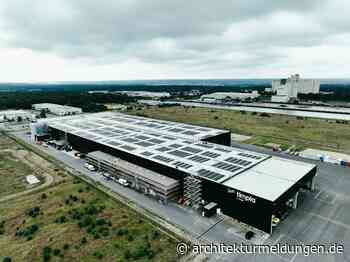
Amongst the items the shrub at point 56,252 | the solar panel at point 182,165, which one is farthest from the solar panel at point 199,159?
the shrub at point 56,252

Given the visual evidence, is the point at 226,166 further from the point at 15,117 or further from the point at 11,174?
the point at 15,117

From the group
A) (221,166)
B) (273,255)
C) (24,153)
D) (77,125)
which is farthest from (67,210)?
(77,125)

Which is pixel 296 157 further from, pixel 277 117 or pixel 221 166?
pixel 277 117

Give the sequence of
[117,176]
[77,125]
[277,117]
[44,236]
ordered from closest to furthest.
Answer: [44,236]
[117,176]
[77,125]
[277,117]

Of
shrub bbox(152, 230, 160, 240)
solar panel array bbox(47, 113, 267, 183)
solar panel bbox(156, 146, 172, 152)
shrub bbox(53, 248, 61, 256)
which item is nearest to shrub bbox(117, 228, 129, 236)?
shrub bbox(152, 230, 160, 240)

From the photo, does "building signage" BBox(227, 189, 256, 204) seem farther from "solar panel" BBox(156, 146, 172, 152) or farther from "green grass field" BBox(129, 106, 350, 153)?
"green grass field" BBox(129, 106, 350, 153)

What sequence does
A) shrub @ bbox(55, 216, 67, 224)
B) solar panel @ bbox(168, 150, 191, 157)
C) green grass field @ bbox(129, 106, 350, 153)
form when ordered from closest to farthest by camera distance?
1. shrub @ bbox(55, 216, 67, 224)
2. solar panel @ bbox(168, 150, 191, 157)
3. green grass field @ bbox(129, 106, 350, 153)

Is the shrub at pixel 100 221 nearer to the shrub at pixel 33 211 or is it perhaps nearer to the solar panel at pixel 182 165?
the shrub at pixel 33 211
